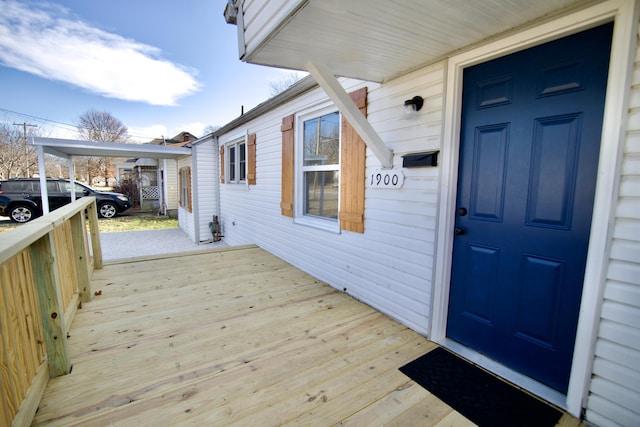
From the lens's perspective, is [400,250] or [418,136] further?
[400,250]

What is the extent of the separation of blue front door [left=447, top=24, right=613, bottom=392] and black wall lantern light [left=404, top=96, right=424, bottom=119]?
34 centimetres

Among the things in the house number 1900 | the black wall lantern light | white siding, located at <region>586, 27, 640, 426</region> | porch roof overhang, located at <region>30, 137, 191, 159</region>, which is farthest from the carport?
white siding, located at <region>586, 27, 640, 426</region>

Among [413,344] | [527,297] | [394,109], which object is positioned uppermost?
[394,109]

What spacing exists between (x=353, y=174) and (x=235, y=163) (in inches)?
180

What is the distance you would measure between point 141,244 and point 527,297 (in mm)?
8867

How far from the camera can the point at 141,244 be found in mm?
7785

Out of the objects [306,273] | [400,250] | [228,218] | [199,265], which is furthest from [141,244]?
[400,250]

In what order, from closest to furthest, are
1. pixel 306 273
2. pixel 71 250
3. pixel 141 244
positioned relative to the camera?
1. pixel 71 250
2. pixel 306 273
3. pixel 141 244

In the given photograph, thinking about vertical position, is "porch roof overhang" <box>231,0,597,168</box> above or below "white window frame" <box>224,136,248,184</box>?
above

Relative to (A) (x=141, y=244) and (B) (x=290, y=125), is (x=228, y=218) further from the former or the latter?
(B) (x=290, y=125)

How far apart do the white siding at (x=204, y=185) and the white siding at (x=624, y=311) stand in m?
7.90

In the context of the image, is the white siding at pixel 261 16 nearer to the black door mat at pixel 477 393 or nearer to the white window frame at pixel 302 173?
the white window frame at pixel 302 173

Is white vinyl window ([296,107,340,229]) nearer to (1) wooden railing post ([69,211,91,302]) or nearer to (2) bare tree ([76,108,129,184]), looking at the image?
(1) wooden railing post ([69,211,91,302])

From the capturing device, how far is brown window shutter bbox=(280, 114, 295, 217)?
396 cm
